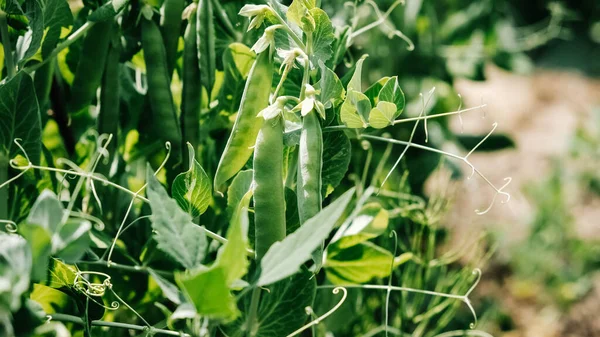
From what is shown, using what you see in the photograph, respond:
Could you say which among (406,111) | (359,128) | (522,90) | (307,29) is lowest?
(522,90)

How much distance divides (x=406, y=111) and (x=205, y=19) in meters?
1.00

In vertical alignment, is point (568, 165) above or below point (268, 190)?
below

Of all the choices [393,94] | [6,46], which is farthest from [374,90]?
[6,46]

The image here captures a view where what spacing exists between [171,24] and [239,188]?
0.74 feet

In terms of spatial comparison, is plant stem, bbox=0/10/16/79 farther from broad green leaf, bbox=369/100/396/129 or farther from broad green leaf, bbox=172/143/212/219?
broad green leaf, bbox=369/100/396/129

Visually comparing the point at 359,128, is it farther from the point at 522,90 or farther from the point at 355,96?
the point at 522,90

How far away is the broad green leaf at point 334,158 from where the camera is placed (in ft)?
2.06

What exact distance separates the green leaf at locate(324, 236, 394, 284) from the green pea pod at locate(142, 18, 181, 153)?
0.75 ft

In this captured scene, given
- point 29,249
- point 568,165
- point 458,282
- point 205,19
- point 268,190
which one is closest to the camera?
point 29,249

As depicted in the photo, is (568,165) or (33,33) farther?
(568,165)

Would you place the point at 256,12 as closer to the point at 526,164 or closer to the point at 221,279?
the point at 221,279

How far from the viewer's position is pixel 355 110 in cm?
58

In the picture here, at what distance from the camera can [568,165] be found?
8.30 ft

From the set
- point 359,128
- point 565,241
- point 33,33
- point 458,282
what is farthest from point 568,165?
point 33,33
